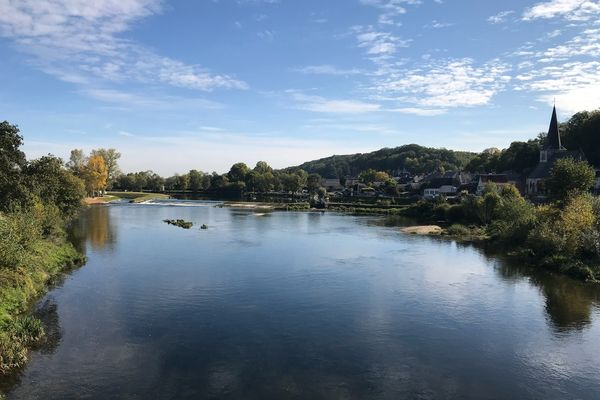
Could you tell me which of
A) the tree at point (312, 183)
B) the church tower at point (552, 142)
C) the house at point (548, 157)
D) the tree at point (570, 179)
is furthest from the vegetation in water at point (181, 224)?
the tree at point (312, 183)

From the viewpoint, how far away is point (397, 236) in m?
51.8

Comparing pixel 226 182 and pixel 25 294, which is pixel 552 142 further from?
pixel 226 182

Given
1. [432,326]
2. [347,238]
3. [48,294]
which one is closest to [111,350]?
[48,294]

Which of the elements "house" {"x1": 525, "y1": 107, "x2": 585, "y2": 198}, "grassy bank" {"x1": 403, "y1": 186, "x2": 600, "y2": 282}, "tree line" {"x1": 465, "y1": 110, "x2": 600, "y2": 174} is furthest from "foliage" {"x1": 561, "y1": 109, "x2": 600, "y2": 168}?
"grassy bank" {"x1": 403, "y1": 186, "x2": 600, "y2": 282}

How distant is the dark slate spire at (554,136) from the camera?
279 feet

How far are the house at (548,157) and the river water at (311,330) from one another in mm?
50674

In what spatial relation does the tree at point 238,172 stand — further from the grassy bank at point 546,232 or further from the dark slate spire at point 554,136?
the grassy bank at point 546,232

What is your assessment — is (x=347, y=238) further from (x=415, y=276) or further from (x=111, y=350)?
(x=111, y=350)

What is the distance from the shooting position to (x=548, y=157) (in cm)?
8488

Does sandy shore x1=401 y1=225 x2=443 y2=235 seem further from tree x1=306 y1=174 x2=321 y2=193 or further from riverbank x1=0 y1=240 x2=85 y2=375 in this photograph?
tree x1=306 y1=174 x2=321 y2=193

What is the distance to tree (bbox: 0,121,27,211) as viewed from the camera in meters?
30.6

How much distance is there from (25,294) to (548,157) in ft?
283

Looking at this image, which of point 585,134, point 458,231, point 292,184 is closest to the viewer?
point 458,231

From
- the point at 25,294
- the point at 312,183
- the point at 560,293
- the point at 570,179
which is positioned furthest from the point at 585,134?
the point at 25,294
